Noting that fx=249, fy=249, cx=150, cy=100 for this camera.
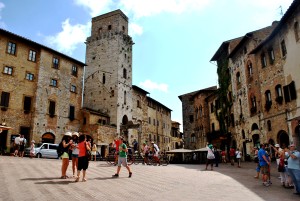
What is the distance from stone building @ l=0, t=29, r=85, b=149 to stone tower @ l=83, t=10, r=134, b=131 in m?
5.87

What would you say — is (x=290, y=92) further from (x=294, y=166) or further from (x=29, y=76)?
(x=29, y=76)

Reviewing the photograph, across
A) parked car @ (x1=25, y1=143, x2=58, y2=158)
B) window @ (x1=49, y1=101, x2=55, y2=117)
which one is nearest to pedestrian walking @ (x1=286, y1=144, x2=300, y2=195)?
parked car @ (x1=25, y1=143, x2=58, y2=158)

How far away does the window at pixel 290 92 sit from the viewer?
1890 centimetres

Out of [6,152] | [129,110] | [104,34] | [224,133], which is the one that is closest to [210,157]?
[224,133]

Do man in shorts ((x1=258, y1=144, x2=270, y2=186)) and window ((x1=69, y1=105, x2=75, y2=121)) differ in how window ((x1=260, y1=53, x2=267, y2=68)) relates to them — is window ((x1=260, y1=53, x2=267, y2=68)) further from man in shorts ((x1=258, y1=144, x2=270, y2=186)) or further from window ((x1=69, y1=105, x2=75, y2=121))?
window ((x1=69, y1=105, x2=75, y2=121))

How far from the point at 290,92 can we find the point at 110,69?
90.4ft

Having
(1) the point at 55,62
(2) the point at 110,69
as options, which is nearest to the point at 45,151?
(1) the point at 55,62

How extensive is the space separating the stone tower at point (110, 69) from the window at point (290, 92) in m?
23.9

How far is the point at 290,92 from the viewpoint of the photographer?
19359 millimetres

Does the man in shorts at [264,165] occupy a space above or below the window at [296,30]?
below

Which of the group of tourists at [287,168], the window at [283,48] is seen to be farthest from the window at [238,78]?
the group of tourists at [287,168]

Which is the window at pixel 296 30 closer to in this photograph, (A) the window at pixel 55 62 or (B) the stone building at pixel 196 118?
(B) the stone building at pixel 196 118

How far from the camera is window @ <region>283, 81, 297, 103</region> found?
18.9 meters

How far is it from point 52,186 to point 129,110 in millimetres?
34341
